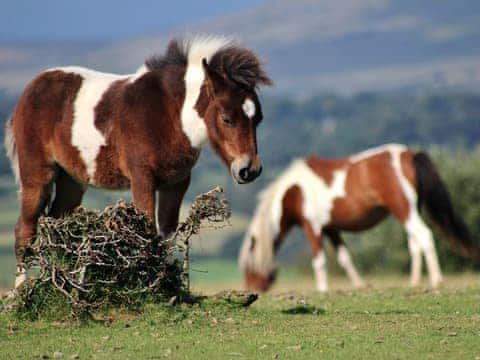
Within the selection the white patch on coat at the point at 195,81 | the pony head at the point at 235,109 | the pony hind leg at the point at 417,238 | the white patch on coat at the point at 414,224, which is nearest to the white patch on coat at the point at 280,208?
the pony hind leg at the point at 417,238

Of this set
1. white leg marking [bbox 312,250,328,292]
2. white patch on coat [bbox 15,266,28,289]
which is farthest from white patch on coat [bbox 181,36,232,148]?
white leg marking [bbox 312,250,328,292]

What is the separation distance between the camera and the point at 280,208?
698 inches

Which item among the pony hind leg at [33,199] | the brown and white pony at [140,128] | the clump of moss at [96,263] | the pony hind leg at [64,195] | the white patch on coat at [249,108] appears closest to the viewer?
the clump of moss at [96,263]

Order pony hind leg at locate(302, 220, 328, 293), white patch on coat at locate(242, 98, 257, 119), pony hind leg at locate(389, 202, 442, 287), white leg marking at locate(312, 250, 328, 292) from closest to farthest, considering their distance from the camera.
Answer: white patch on coat at locate(242, 98, 257, 119)
pony hind leg at locate(389, 202, 442, 287)
white leg marking at locate(312, 250, 328, 292)
pony hind leg at locate(302, 220, 328, 293)

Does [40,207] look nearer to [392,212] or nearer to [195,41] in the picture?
[195,41]

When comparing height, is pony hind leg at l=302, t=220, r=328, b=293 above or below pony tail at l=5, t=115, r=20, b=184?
below

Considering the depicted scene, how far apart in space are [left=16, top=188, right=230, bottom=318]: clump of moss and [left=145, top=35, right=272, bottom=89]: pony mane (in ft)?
3.29

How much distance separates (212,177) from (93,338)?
70509 millimetres

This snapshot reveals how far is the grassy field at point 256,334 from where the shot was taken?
679cm

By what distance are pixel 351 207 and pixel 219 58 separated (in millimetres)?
8800

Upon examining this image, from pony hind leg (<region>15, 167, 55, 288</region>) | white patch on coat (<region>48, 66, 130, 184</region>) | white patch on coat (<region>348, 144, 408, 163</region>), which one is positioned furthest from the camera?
white patch on coat (<region>348, 144, 408, 163</region>)

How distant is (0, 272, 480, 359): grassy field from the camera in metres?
6.79

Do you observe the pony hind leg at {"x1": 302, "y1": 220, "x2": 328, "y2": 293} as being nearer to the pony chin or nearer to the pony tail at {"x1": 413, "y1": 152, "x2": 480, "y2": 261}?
the pony chin

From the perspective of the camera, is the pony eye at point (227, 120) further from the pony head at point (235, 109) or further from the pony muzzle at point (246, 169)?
the pony muzzle at point (246, 169)
